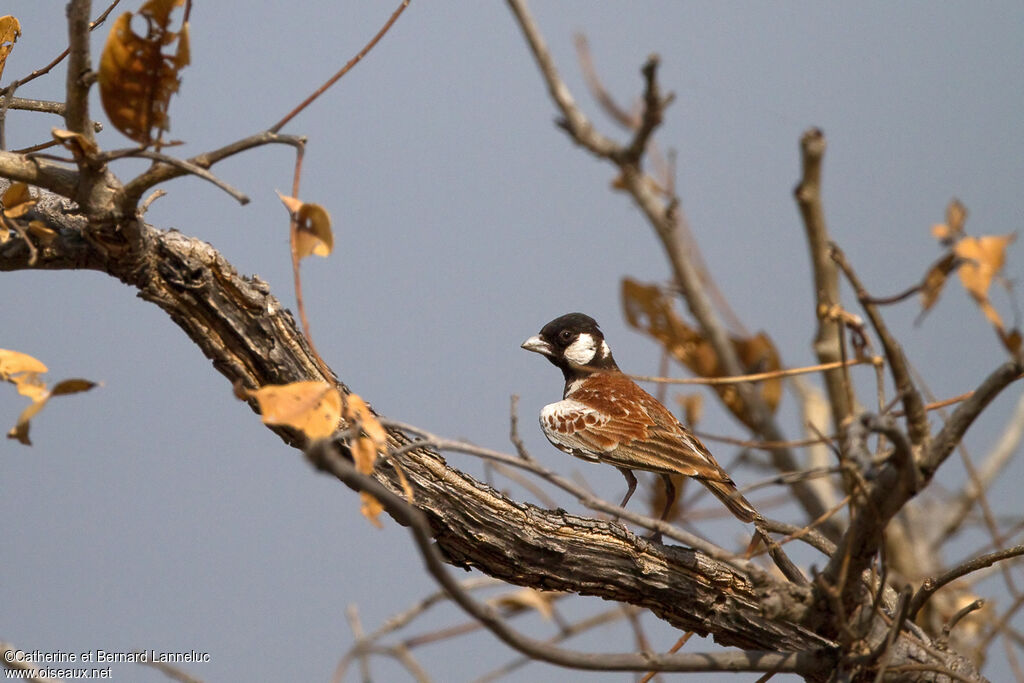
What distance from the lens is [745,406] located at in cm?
320

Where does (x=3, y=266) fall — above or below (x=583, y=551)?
above

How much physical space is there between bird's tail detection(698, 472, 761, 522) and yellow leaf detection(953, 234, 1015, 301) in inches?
69.5

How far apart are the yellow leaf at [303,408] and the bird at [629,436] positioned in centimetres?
178

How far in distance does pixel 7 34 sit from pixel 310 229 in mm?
1667

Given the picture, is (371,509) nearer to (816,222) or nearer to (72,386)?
(72,386)

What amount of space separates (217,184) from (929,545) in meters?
5.74

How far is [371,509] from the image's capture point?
1968 mm

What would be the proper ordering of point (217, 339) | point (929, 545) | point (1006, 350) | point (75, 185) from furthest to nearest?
point (929, 545), point (217, 339), point (75, 185), point (1006, 350)

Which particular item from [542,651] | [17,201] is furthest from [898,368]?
[17,201]

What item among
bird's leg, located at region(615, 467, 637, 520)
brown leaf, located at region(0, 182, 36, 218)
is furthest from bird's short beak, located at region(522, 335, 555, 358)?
brown leaf, located at region(0, 182, 36, 218)

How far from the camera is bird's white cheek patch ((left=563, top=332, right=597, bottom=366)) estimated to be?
5465mm

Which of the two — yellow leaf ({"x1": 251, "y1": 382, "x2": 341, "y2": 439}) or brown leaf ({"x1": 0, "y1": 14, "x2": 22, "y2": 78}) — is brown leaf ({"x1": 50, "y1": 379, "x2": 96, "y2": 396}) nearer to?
yellow leaf ({"x1": 251, "y1": 382, "x2": 341, "y2": 439})

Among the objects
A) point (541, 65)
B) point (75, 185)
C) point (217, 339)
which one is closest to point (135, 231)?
point (75, 185)

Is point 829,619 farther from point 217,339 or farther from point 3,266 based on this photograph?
point 3,266
